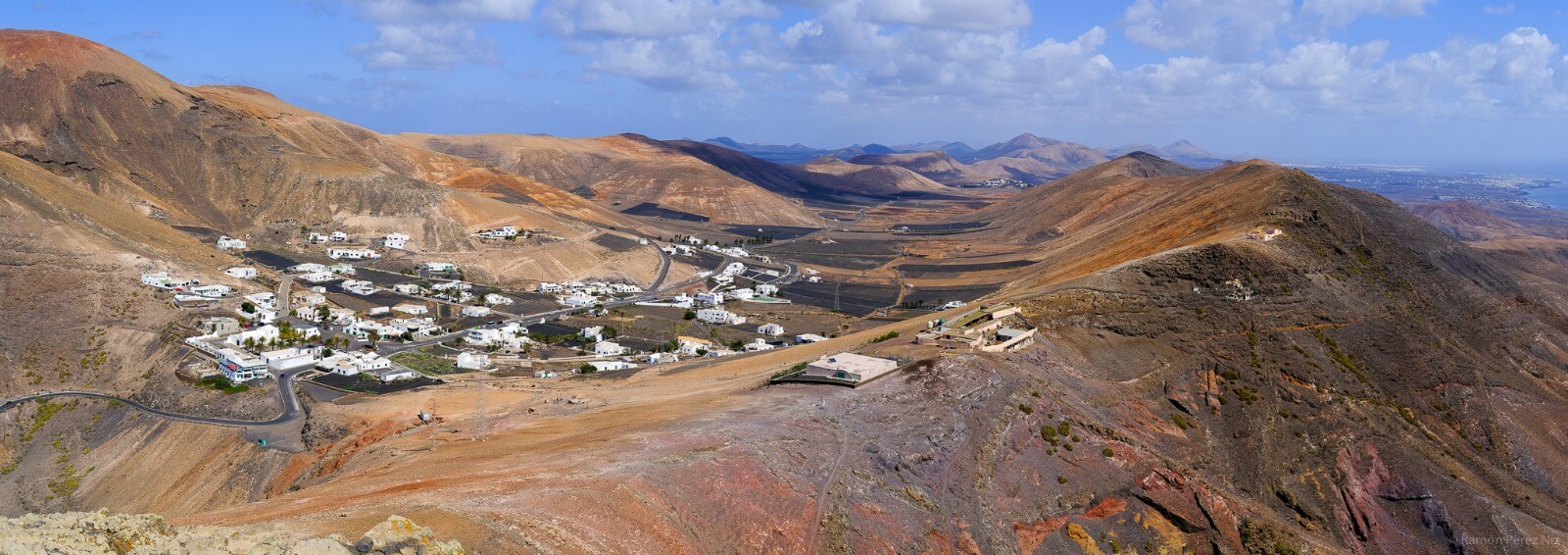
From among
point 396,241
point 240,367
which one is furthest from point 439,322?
point 396,241

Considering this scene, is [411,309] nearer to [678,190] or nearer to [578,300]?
[578,300]

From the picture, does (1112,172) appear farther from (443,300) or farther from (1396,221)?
(443,300)

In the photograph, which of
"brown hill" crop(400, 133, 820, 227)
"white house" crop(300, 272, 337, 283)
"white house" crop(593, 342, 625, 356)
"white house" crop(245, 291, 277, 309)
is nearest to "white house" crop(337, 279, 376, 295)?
"white house" crop(300, 272, 337, 283)

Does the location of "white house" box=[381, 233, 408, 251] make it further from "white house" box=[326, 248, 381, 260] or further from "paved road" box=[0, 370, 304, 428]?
"paved road" box=[0, 370, 304, 428]

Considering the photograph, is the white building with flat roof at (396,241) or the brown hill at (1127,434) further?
the white building with flat roof at (396,241)

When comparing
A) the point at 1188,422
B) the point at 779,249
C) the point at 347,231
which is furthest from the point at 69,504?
the point at 779,249

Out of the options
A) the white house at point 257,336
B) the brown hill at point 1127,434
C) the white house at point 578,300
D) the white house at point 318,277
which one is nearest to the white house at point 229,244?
the white house at point 318,277

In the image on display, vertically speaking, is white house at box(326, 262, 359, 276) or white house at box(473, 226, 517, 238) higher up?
white house at box(473, 226, 517, 238)

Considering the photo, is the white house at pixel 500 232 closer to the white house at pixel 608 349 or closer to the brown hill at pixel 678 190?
the white house at pixel 608 349
